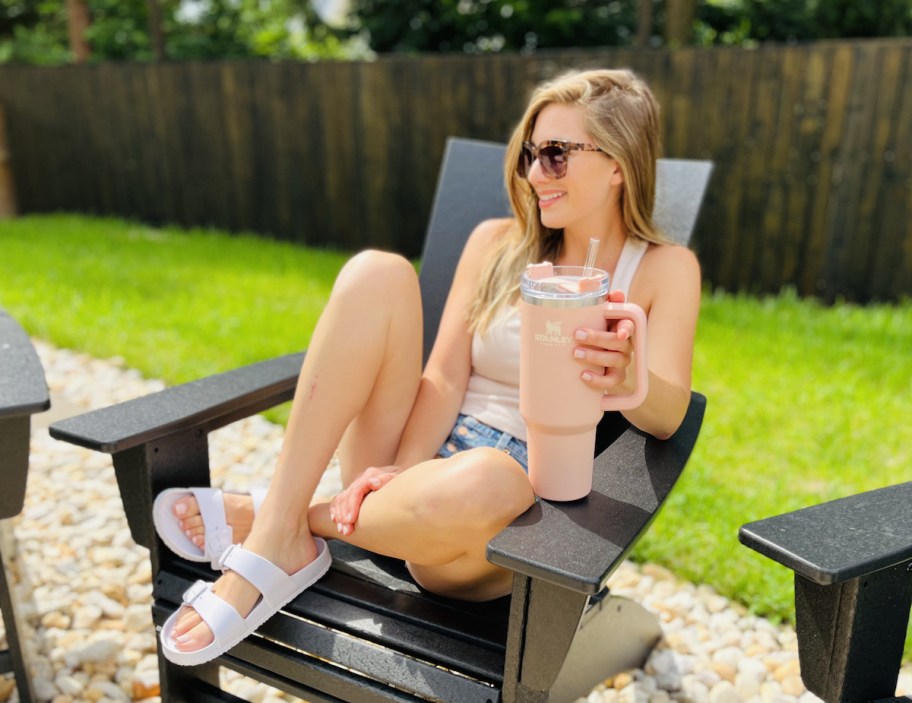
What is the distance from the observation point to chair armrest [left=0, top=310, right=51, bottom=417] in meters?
1.69

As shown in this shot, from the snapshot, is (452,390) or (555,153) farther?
(452,390)

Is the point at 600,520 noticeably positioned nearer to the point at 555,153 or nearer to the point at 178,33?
the point at 555,153

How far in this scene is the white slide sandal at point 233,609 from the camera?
1.61 metres

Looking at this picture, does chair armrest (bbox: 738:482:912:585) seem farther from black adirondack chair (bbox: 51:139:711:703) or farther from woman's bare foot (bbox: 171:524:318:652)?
woman's bare foot (bbox: 171:524:318:652)

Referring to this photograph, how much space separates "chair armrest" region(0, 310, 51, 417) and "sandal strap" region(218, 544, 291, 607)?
476 mm

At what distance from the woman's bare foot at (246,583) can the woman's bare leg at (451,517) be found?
0.10 m

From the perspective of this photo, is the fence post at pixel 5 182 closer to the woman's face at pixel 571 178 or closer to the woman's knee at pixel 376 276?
the woman's knee at pixel 376 276

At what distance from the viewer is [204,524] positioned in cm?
183

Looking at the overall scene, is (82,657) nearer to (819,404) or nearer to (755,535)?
(755,535)

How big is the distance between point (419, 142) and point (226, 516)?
5.38 metres

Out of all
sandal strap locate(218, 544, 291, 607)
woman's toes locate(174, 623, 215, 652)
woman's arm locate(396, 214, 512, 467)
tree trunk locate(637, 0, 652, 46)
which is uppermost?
tree trunk locate(637, 0, 652, 46)

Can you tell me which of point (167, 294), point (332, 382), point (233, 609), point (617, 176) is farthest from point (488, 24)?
point (233, 609)

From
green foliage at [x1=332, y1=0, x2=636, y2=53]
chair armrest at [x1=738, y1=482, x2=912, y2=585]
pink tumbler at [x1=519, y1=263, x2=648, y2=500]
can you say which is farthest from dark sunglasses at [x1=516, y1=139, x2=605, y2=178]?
green foliage at [x1=332, y1=0, x2=636, y2=53]

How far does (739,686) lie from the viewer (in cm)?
219
